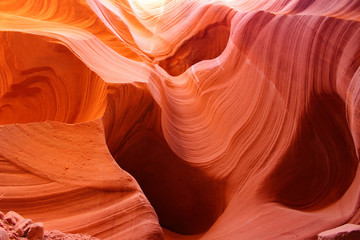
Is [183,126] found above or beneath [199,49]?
beneath

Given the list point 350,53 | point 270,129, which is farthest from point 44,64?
point 350,53

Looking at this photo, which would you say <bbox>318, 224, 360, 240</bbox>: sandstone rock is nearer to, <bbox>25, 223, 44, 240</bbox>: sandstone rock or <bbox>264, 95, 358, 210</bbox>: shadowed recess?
<bbox>264, 95, 358, 210</bbox>: shadowed recess

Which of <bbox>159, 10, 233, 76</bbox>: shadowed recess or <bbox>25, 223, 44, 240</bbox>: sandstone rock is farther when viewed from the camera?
<bbox>159, 10, 233, 76</bbox>: shadowed recess

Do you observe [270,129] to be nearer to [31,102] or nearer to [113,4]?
[31,102]

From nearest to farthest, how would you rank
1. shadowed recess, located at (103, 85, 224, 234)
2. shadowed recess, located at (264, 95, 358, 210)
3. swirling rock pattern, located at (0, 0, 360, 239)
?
swirling rock pattern, located at (0, 0, 360, 239) < shadowed recess, located at (264, 95, 358, 210) < shadowed recess, located at (103, 85, 224, 234)

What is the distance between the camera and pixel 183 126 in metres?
3.35

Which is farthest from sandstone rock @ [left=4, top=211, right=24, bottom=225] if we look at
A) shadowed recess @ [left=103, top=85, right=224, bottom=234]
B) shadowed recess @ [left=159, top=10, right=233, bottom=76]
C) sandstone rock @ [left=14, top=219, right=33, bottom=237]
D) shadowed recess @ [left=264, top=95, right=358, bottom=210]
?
shadowed recess @ [left=159, top=10, right=233, bottom=76]

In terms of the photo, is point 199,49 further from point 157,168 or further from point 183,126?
point 157,168

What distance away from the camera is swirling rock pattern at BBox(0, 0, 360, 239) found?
6.78ft

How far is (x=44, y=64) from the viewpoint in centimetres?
285

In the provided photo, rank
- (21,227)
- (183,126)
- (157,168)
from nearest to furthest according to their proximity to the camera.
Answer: (21,227) < (157,168) < (183,126)

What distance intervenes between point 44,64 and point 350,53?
7.17ft

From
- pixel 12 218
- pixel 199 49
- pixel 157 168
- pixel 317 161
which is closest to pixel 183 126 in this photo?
pixel 157 168

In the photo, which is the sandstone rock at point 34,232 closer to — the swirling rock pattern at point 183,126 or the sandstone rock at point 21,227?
the sandstone rock at point 21,227
